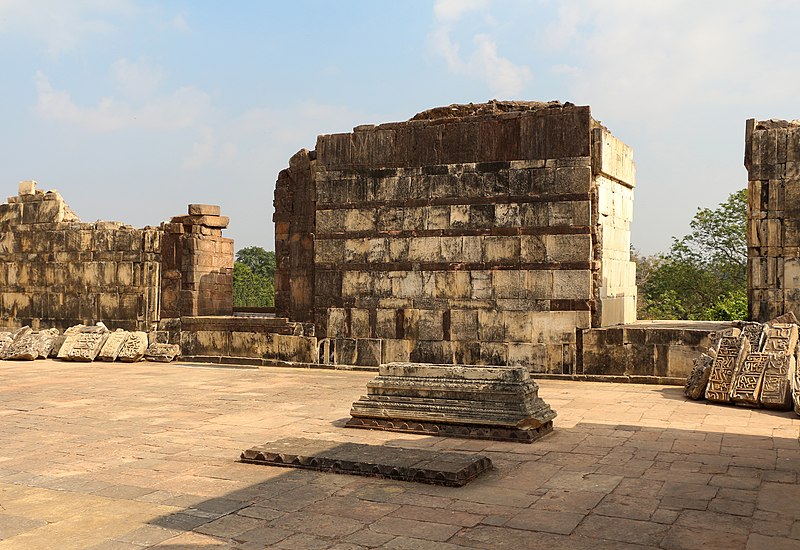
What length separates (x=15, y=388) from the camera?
10016 millimetres

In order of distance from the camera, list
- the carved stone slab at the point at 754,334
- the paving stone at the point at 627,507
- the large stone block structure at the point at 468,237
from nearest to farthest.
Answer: the paving stone at the point at 627,507 < the carved stone slab at the point at 754,334 < the large stone block structure at the point at 468,237

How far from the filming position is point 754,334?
879cm

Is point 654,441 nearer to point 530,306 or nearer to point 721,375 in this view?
point 721,375

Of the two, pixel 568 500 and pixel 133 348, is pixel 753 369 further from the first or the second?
pixel 133 348

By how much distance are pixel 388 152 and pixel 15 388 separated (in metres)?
5.86

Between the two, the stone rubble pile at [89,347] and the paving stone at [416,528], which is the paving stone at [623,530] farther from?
the stone rubble pile at [89,347]

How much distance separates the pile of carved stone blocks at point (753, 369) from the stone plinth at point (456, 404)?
243 centimetres

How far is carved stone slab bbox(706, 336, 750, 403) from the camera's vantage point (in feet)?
27.6

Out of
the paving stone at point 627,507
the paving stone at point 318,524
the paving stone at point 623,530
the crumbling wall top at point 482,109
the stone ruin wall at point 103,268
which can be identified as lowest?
the paving stone at point 318,524

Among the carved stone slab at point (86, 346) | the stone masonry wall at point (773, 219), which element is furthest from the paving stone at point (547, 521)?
the carved stone slab at point (86, 346)

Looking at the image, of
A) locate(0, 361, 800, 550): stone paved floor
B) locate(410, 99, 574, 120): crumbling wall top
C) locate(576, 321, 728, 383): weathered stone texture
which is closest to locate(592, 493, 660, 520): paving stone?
locate(0, 361, 800, 550): stone paved floor

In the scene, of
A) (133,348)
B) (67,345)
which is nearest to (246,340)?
(133,348)

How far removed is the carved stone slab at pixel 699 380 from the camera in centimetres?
871

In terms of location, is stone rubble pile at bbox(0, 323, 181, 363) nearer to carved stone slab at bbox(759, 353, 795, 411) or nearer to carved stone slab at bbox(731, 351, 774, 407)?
carved stone slab at bbox(731, 351, 774, 407)
